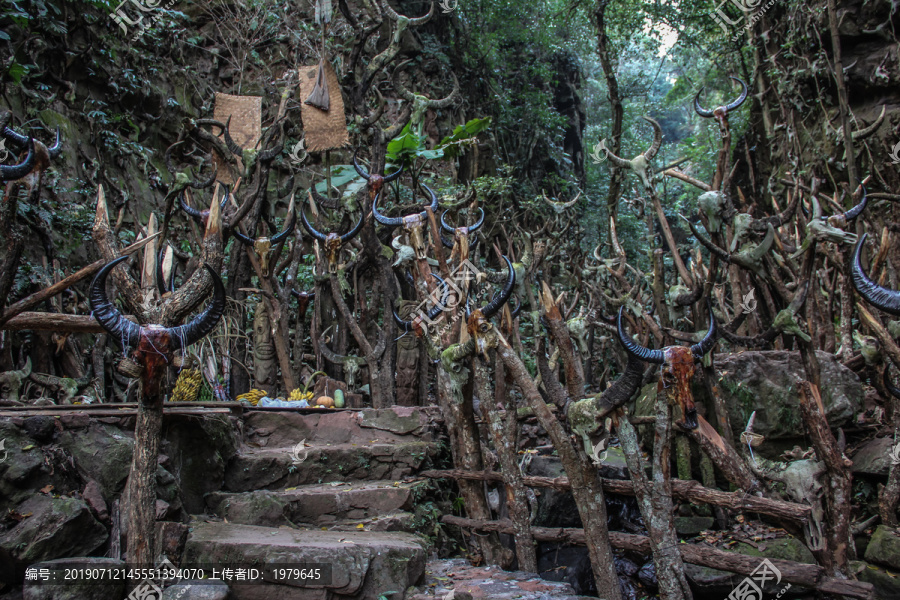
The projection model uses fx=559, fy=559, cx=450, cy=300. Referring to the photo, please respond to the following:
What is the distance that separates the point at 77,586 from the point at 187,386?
12.6 feet

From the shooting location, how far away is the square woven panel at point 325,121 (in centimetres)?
920

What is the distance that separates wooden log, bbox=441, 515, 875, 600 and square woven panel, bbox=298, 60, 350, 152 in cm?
657

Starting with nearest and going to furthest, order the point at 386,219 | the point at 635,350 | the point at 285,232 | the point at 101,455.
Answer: the point at 635,350
the point at 101,455
the point at 386,219
the point at 285,232

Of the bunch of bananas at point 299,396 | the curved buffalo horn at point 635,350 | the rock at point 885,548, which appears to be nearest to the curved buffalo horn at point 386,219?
the bunch of bananas at point 299,396

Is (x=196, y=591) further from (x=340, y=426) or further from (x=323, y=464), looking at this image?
(x=340, y=426)

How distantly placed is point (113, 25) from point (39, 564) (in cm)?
1171

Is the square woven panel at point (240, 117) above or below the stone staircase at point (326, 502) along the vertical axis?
above

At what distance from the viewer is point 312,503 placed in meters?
5.64

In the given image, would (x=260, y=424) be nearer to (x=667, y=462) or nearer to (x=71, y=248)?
(x=667, y=462)

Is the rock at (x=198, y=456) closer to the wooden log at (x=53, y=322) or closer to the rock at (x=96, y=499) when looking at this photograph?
the rock at (x=96, y=499)

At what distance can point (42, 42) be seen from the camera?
32.4ft

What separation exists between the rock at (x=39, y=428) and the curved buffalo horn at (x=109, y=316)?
4.66ft

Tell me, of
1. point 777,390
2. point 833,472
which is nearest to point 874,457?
point 777,390

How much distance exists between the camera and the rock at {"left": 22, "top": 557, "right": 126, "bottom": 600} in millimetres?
3652
